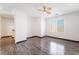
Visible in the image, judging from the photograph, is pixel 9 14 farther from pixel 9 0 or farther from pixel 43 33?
pixel 43 33

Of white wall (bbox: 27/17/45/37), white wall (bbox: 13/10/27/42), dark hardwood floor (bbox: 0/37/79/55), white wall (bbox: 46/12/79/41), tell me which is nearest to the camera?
dark hardwood floor (bbox: 0/37/79/55)

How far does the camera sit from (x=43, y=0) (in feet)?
6.38

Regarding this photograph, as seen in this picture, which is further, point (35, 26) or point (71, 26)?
point (35, 26)

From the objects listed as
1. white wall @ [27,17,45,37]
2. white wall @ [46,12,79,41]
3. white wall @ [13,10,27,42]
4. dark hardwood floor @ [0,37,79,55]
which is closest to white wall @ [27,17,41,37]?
white wall @ [27,17,45,37]

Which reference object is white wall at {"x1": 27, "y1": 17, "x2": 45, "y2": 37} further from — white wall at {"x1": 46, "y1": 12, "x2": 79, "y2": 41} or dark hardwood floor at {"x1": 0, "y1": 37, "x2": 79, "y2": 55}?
dark hardwood floor at {"x1": 0, "y1": 37, "x2": 79, "y2": 55}

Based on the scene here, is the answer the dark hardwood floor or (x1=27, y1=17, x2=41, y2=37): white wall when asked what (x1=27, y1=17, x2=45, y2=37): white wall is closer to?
(x1=27, y1=17, x2=41, y2=37): white wall

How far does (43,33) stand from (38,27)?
827 millimetres

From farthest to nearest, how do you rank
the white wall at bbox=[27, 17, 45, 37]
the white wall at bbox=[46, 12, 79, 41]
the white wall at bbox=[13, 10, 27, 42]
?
1. the white wall at bbox=[27, 17, 45, 37]
2. the white wall at bbox=[46, 12, 79, 41]
3. the white wall at bbox=[13, 10, 27, 42]

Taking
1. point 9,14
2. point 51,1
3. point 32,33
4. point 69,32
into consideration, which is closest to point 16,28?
point 9,14

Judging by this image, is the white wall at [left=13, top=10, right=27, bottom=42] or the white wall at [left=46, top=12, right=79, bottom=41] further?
the white wall at [left=46, top=12, right=79, bottom=41]

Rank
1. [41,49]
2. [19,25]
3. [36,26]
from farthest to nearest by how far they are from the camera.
Answer: [36,26] < [19,25] < [41,49]

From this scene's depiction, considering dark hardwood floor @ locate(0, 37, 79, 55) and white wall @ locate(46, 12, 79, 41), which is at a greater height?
white wall @ locate(46, 12, 79, 41)

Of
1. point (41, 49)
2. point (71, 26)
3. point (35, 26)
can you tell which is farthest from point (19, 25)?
point (71, 26)

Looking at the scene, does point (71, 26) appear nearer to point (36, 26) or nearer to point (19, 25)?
point (36, 26)
